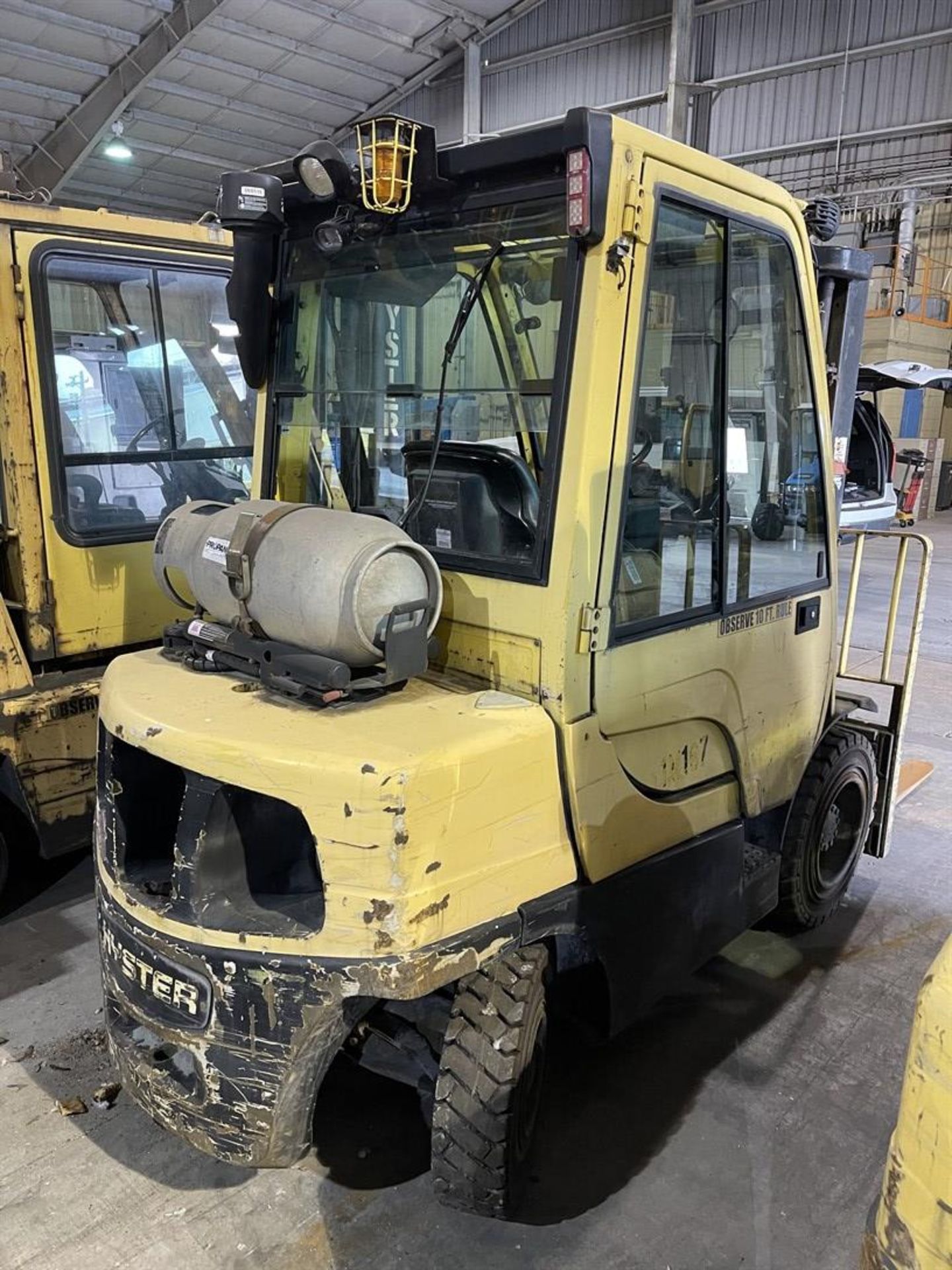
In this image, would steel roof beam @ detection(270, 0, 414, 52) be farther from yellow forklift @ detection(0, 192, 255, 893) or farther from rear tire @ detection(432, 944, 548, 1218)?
rear tire @ detection(432, 944, 548, 1218)

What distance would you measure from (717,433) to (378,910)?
1.46m

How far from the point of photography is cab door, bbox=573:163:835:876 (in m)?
2.15

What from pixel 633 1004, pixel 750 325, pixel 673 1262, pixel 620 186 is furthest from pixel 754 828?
pixel 620 186

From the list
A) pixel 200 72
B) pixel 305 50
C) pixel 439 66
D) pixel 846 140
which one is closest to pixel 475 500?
pixel 305 50

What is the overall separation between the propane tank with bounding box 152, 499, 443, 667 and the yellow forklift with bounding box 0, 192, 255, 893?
1558 millimetres

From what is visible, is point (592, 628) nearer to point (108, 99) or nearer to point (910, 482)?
point (910, 482)

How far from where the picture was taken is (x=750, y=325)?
253 cm

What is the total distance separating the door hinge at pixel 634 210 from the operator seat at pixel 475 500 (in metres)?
0.54

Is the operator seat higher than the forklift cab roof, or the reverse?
the forklift cab roof

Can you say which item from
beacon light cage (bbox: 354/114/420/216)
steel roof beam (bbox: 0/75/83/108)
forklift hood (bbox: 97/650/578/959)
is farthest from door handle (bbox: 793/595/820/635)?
steel roof beam (bbox: 0/75/83/108)

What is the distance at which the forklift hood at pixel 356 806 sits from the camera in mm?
1801

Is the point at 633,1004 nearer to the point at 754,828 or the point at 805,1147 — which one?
the point at 805,1147

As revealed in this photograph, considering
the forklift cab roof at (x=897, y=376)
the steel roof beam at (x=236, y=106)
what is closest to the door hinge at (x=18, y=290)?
the forklift cab roof at (x=897, y=376)

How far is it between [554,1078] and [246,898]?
3.94ft
